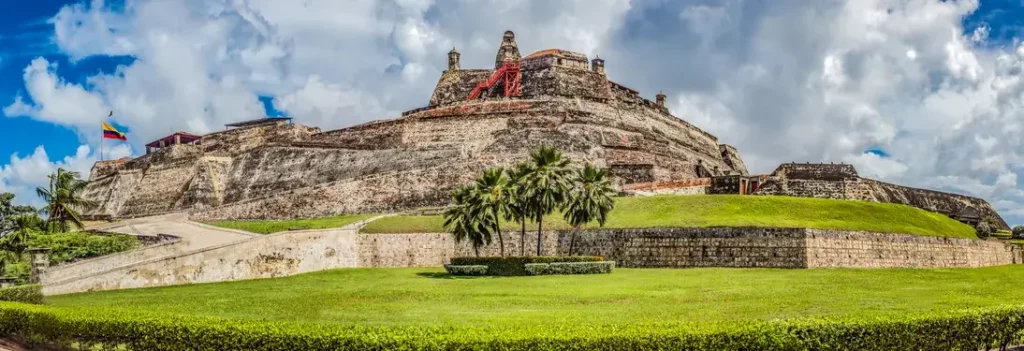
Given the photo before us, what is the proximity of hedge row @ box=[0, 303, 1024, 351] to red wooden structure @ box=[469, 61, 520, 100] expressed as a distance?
4908cm

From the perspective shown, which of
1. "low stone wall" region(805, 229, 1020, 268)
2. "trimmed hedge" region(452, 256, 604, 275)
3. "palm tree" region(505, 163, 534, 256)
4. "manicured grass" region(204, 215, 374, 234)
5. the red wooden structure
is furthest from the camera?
the red wooden structure

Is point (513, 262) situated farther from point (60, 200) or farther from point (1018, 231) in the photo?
point (1018, 231)

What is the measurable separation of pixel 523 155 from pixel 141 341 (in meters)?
36.2

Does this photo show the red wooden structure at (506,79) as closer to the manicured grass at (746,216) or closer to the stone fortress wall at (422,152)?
the stone fortress wall at (422,152)

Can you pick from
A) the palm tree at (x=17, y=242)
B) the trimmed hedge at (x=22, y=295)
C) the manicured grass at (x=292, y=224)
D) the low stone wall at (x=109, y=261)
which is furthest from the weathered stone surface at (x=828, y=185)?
the trimmed hedge at (x=22, y=295)

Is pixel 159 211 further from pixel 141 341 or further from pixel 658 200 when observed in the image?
pixel 141 341

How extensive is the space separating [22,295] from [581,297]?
14.4m

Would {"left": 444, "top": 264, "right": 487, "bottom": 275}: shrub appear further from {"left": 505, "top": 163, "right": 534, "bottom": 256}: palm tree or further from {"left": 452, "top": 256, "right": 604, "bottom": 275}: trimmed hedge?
{"left": 505, "top": 163, "right": 534, "bottom": 256}: palm tree

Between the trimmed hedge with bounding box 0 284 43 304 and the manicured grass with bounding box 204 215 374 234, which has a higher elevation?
the manicured grass with bounding box 204 215 374 234

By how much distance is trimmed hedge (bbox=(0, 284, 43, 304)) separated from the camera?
22250 mm

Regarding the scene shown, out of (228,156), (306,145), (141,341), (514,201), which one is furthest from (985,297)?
(228,156)

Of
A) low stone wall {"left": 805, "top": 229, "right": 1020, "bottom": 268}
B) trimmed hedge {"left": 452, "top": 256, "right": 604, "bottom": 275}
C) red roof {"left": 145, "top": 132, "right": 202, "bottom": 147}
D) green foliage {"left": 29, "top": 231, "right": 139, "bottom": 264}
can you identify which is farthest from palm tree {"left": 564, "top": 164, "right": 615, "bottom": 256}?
red roof {"left": 145, "top": 132, "right": 202, "bottom": 147}

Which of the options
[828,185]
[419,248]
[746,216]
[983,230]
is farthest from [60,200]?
[983,230]

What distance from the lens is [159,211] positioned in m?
62.5
